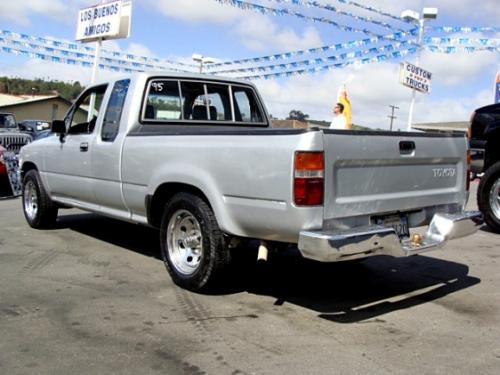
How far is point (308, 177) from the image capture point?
12.8ft

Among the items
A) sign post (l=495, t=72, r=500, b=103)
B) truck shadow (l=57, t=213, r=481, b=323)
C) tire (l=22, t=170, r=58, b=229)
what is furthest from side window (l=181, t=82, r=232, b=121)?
sign post (l=495, t=72, r=500, b=103)

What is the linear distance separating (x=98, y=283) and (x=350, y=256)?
2.44 meters

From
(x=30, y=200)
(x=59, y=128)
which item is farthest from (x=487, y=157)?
(x=30, y=200)

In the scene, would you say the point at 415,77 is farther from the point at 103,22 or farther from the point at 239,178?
the point at 239,178

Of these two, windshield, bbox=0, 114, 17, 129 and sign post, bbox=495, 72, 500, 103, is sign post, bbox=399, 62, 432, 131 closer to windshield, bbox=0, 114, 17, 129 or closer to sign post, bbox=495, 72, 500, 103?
sign post, bbox=495, 72, 500, 103

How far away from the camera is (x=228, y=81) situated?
6.43 metres

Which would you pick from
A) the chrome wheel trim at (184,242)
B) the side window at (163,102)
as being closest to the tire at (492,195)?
the side window at (163,102)

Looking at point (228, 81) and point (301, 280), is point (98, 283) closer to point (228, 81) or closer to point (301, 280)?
point (301, 280)

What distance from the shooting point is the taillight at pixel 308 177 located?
3881 millimetres

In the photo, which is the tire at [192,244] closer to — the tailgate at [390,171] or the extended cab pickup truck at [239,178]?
the extended cab pickup truck at [239,178]

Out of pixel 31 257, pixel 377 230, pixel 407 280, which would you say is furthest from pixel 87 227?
pixel 377 230

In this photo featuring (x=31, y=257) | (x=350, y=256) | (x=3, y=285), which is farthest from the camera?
(x=31, y=257)

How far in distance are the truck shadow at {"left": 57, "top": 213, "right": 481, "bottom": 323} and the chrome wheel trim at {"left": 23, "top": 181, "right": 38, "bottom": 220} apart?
1370 mm

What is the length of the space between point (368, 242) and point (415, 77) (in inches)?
547
